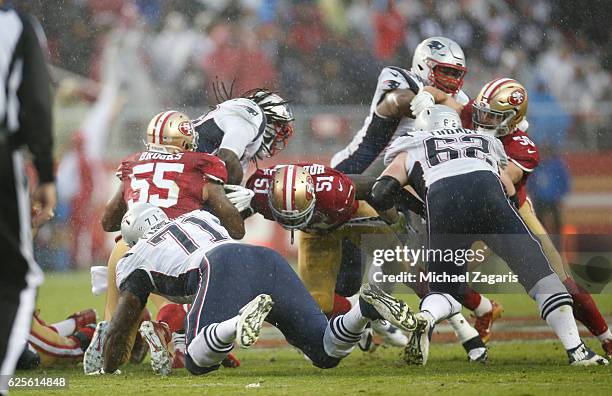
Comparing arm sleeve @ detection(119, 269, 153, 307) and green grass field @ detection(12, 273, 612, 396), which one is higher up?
arm sleeve @ detection(119, 269, 153, 307)

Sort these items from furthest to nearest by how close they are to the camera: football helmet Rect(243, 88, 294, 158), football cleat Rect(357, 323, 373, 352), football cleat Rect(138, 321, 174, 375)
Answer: football helmet Rect(243, 88, 294, 158) → football cleat Rect(357, 323, 373, 352) → football cleat Rect(138, 321, 174, 375)

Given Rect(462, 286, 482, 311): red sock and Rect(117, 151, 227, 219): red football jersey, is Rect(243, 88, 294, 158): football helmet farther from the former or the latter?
Rect(462, 286, 482, 311): red sock

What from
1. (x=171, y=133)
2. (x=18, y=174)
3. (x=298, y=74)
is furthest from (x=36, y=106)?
(x=298, y=74)

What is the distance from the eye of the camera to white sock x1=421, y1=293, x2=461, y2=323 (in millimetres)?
4855

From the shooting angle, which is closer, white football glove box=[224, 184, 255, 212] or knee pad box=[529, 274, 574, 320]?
knee pad box=[529, 274, 574, 320]

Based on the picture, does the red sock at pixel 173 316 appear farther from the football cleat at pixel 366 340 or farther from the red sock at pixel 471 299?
the red sock at pixel 471 299

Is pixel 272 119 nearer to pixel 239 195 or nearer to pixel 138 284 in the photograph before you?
pixel 239 195

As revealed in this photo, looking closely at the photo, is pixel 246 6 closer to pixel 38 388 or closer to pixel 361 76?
pixel 361 76

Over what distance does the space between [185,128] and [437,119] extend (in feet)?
4.42

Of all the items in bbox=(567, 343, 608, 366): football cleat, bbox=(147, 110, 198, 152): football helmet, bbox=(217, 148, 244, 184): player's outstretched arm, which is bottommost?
bbox=(567, 343, 608, 366): football cleat

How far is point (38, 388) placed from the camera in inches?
181

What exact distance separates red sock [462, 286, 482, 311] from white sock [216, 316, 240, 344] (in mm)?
1969

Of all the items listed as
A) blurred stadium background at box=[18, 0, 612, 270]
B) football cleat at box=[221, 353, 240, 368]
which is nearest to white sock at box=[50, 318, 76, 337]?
football cleat at box=[221, 353, 240, 368]

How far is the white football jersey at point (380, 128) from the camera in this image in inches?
261
